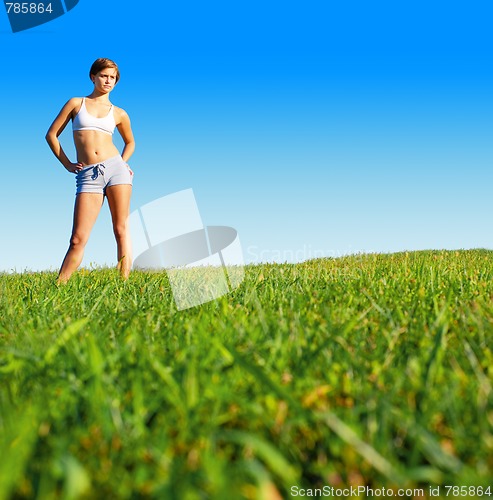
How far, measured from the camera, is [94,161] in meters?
7.20

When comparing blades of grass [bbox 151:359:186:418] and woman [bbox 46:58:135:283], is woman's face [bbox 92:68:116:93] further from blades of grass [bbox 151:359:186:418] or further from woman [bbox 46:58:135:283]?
blades of grass [bbox 151:359:186:418]

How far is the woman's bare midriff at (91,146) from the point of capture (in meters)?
7.19

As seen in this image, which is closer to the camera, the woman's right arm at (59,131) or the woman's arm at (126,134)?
the woman's right arm at (59,131)

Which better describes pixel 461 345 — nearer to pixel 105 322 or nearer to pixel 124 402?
pixel 124 402

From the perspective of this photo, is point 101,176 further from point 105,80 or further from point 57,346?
point 57,346

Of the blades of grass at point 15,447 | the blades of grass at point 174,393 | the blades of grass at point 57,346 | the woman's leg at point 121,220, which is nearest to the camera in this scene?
the blades of grass at point 15,447

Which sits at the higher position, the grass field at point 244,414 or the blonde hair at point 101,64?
the blonde hair at point 101,64

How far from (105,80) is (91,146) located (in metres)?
0.85

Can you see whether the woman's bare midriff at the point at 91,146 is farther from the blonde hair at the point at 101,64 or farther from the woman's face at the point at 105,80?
the blonde hair at the point at 101,64

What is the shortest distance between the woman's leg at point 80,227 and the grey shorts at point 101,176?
0.29ft

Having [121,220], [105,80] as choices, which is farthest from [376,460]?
[105,80]

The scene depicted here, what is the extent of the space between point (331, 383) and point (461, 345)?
0.94m

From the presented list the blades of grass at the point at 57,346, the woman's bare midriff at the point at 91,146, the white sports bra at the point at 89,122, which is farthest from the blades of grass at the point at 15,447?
the white sports bra at the point at 89,122

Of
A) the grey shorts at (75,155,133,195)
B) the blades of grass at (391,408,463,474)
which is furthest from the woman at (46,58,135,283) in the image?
the blades of grass at (391,408,463,474)
